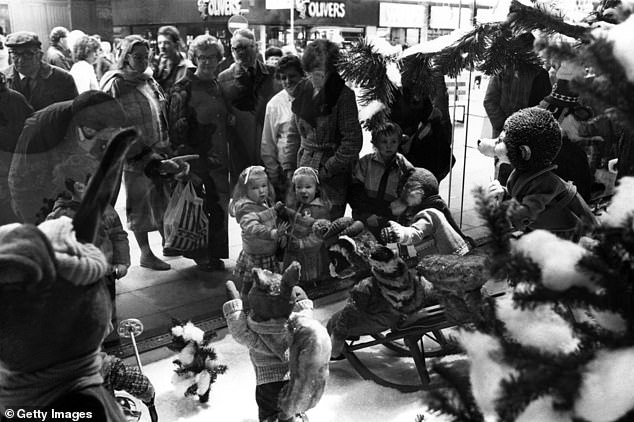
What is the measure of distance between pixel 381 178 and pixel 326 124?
0.41m

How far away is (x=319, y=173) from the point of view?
323cm

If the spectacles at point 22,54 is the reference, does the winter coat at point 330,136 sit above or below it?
below

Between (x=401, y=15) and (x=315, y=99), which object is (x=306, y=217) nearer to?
(x=315, y=99)

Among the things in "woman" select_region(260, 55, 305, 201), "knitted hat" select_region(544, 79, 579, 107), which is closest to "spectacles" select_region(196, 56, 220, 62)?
"woman" select_region(260, 55, 305, 201)

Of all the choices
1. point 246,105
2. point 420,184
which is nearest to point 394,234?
point 420,184

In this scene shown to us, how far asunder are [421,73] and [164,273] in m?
1.50

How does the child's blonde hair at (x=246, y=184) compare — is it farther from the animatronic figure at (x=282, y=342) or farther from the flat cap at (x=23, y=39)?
the flat cap at (x=23, y=39)

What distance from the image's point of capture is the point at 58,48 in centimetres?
227

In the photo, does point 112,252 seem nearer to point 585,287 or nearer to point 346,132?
point 585,287

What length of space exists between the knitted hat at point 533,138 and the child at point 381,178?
0.87m

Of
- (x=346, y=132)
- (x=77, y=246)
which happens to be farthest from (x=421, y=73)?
(x=77, y=246)

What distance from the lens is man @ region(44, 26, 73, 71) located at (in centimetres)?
223

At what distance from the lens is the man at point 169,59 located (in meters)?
3.02

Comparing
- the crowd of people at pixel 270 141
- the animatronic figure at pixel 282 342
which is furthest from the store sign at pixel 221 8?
the animatronic figure at pixel 282 342
